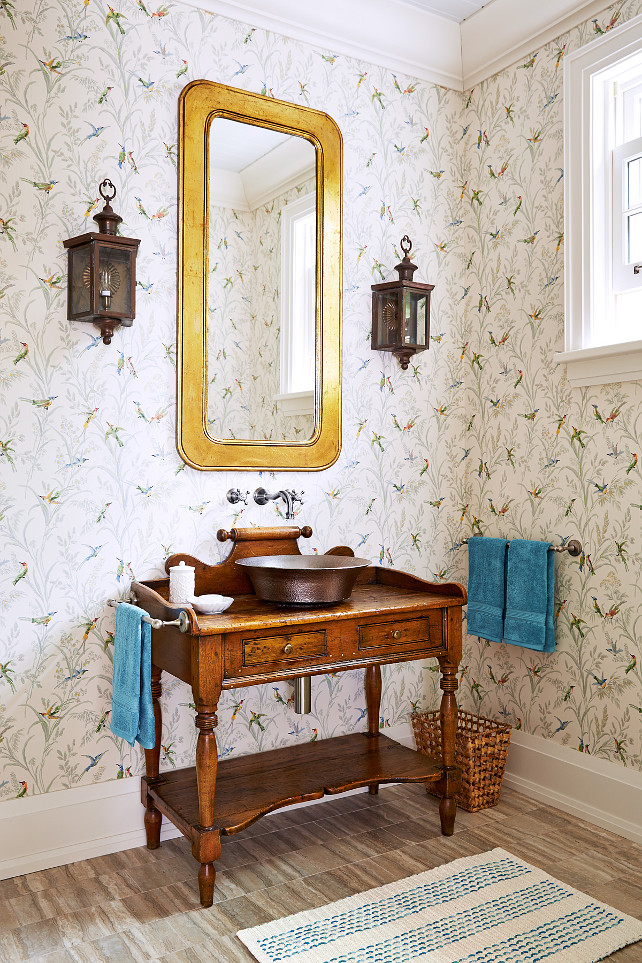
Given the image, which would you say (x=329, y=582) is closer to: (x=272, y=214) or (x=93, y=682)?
(x=93, y=682)

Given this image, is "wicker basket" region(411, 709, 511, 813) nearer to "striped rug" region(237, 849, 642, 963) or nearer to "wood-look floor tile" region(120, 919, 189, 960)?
"striped rug" region(237, 849, 642, 963)

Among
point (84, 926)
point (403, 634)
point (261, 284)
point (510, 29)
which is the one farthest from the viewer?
point (510, 29)

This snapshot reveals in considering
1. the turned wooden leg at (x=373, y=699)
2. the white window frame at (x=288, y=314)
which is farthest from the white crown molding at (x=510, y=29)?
the turned wooden leg at (x=373, y=699)

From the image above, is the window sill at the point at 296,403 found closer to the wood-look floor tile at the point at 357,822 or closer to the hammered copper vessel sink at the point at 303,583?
the hammered copper vessel sink at the point at 303,583

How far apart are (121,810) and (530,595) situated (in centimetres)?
153

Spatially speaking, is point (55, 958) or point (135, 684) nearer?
point (55, 958)

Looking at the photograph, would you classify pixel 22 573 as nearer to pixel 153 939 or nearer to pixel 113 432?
pixel 113 432

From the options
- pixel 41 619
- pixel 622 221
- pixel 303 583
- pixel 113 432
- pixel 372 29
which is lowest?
pixel 41 619

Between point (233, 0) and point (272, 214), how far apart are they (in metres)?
0.69

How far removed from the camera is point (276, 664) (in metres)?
2.19

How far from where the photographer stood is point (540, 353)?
288cm

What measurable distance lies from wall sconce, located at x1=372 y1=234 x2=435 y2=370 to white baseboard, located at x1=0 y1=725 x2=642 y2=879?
1.53 metres

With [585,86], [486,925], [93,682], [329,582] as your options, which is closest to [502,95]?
[585,86]

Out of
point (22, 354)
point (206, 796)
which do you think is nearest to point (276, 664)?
point (206, 796)
